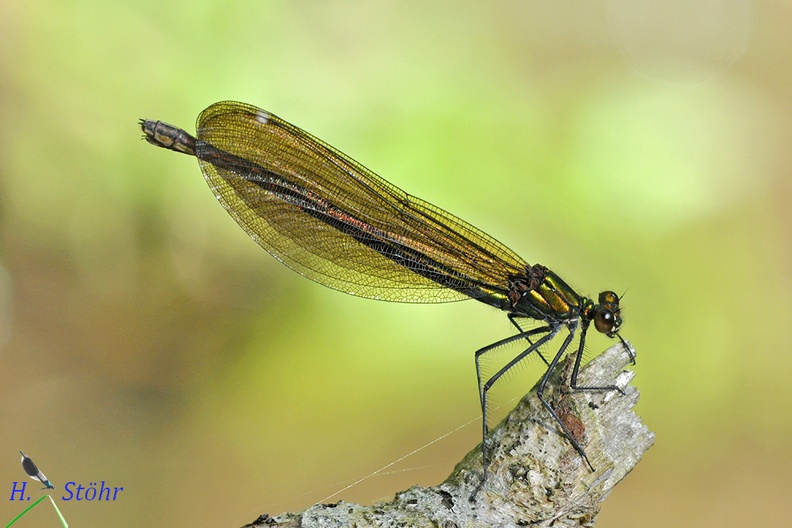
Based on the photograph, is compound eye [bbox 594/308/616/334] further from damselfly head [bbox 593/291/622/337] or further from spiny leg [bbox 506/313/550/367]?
spiny leg [bbox 506/313/550/367]

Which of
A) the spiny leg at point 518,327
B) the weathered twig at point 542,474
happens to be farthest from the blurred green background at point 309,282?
the weathered twig at point 542,474

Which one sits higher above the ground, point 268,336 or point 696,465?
point 268,336

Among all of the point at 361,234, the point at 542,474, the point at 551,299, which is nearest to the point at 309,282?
the point at 361,234

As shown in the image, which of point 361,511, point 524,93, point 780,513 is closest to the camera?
point 361,511

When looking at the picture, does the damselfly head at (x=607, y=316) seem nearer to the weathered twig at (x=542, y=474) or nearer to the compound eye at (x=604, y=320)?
the compound eye at (x=604, y=320)

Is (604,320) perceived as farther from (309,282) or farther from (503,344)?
(309,282)

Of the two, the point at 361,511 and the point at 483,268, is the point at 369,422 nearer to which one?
the point at 483,268

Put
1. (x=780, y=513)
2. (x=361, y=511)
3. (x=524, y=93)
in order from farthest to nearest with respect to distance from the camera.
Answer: (x=524, y=93) → (x=780, y=513) → (x=361, y=511)

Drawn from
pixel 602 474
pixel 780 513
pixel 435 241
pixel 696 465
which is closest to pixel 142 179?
pixel 435 241
